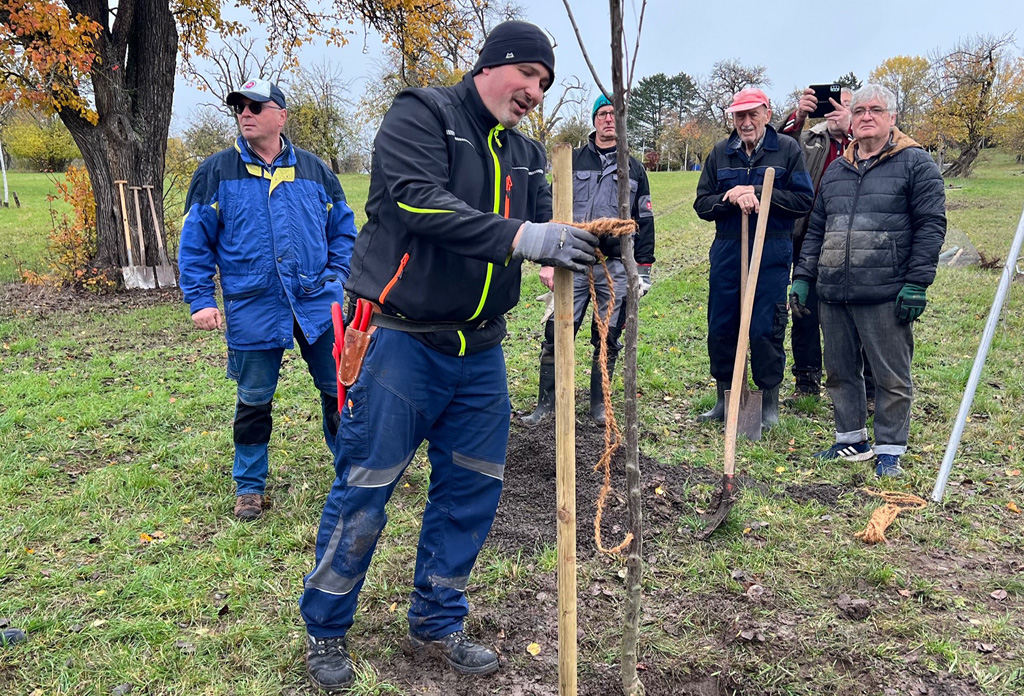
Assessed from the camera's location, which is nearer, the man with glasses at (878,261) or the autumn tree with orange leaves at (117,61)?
the man with glasses at (878,261)

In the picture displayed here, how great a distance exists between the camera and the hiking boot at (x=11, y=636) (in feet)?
9.44

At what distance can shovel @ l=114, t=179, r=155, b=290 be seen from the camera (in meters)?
10.4

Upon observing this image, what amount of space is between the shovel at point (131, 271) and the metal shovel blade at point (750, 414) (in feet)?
31.1

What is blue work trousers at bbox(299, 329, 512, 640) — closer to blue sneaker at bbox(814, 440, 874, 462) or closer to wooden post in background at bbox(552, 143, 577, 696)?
wooden post in background at bbox(552, 143, 577, 696)

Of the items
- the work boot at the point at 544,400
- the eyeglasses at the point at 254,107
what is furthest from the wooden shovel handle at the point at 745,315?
the eyeglasses at the point at 254,107

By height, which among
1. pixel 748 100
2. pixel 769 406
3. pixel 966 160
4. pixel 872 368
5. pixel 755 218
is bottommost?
pixel 769 406

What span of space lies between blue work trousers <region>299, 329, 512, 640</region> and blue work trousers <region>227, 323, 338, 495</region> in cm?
146

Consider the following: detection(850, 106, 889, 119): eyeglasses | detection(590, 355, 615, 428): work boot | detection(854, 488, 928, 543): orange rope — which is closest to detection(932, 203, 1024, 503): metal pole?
detection(854, 488, 928, 543): orange rope

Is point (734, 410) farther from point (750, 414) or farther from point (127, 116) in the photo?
point (127, 116)

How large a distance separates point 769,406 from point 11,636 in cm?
495

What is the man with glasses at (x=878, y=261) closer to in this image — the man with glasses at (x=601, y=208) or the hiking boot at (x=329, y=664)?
the man with glasses at (x=601, y=208)

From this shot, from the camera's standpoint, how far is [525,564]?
11.4ft

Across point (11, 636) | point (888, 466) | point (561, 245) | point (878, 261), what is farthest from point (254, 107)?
point (888, 466)

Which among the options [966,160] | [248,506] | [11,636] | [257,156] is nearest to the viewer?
[11,636]
